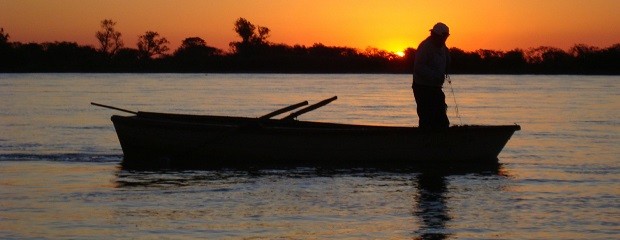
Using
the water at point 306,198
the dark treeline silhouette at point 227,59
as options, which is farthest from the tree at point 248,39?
the water at point 306,198

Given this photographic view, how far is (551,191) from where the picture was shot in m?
14.6

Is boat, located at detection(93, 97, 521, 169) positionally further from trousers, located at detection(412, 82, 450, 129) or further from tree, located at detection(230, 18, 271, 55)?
tree, located at detection(230, 18, 271, 55)

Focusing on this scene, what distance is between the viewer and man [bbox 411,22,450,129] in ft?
56.3

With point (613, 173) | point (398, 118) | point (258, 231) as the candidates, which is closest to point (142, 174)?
point (258, 231)

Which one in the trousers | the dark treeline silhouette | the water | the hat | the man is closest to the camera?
the water

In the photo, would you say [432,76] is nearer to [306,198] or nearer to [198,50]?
[306,198]

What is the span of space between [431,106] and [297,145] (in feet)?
6.92

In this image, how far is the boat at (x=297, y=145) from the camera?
17531 millimetres

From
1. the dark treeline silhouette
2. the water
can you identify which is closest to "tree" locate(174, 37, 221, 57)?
the dark treeline silhouette

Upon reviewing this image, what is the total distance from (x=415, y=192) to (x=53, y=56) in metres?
110

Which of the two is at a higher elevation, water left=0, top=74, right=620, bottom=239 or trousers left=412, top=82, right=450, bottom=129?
trousers left=412, top=82, right=450, bottom=129

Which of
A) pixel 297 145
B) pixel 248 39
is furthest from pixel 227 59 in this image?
pixel 297 145

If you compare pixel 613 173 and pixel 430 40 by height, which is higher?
pixel 430 40

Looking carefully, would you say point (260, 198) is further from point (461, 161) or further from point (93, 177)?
point (461, 161)
